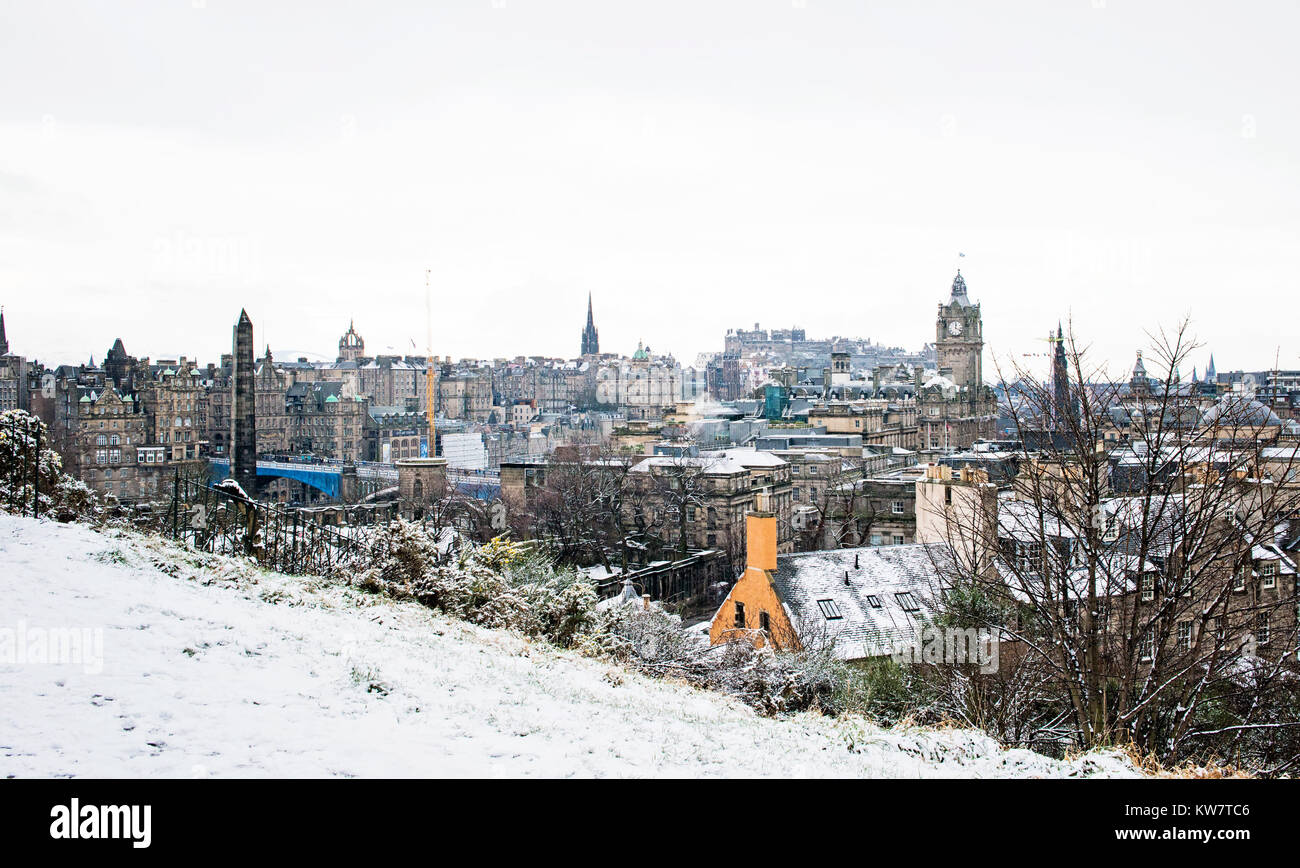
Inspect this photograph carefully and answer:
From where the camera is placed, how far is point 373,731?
24.7 feet

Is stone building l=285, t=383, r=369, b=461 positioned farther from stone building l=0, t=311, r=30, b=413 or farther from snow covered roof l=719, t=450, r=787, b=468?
snow covered roof l=719, t=450, r=787, b=468

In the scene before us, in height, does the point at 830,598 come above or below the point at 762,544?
below

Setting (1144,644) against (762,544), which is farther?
(762,544)

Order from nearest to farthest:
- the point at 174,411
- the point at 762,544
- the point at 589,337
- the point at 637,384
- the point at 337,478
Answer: the point at 762,544
the point at 337,478
the point at 174,411
the point at 637,384
the point at 589,337

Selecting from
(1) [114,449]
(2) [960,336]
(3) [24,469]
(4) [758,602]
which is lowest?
(4) [758,602]

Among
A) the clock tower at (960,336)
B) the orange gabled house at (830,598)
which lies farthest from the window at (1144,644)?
the clock tower at (960,336)

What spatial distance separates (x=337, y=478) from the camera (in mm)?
65812

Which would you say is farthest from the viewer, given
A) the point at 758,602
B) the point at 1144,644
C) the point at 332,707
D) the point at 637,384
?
the point at 637,384

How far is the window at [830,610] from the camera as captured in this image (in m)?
20.4

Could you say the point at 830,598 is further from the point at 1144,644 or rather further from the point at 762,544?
the point at 1144,644

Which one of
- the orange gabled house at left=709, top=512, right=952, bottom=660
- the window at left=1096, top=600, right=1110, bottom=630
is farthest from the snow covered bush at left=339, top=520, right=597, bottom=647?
the window at left=1096, top=600, right=1110, bottom=630

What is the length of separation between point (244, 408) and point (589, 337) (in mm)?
132091

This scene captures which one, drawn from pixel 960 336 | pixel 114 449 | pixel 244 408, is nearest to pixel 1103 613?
pixel 244 408
